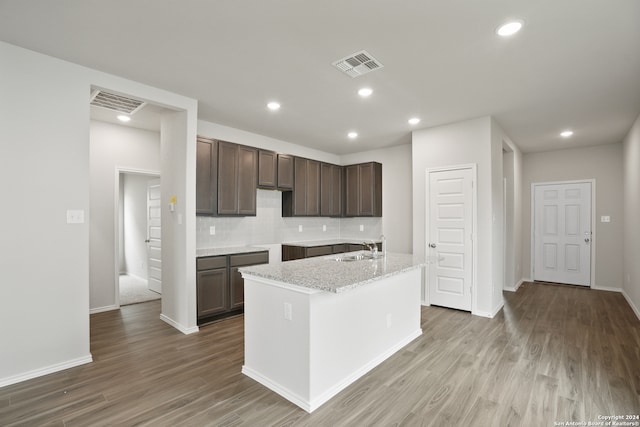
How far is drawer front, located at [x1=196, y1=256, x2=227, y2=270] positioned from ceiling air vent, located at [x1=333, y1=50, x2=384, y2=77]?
2736 millimetres

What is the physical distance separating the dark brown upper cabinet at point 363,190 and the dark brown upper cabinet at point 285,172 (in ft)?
4.91

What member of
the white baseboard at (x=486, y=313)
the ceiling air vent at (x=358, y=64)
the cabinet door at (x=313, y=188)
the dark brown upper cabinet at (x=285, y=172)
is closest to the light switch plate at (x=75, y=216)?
the ceiling air vent at (x=358, y=64)

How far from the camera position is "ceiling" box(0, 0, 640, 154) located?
2.12m

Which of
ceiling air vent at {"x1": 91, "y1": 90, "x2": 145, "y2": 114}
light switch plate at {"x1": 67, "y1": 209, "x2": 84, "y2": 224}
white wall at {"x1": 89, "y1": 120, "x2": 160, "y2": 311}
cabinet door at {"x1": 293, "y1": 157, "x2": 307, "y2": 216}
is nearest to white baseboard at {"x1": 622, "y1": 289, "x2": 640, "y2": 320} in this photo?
cabinet door at {"x1": 293, "y1": 157, "x2": 307, "y2": 216}

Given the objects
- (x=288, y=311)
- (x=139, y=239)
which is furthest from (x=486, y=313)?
(x=139, y=239)

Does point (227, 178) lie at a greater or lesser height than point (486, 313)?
greater

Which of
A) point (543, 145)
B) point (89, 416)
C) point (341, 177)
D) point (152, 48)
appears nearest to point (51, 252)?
point (89, 416)

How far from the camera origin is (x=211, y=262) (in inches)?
159

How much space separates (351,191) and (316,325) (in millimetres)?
4433

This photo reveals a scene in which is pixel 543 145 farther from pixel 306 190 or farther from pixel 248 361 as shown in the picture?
pixel 248 361

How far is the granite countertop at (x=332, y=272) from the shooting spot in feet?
7.26

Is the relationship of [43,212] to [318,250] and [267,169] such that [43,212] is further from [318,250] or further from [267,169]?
[318,250]

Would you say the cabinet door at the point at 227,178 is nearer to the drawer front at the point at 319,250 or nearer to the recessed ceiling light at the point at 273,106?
the recessed ceiling light at the point at 273,106

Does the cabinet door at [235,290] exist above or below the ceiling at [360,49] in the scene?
below
